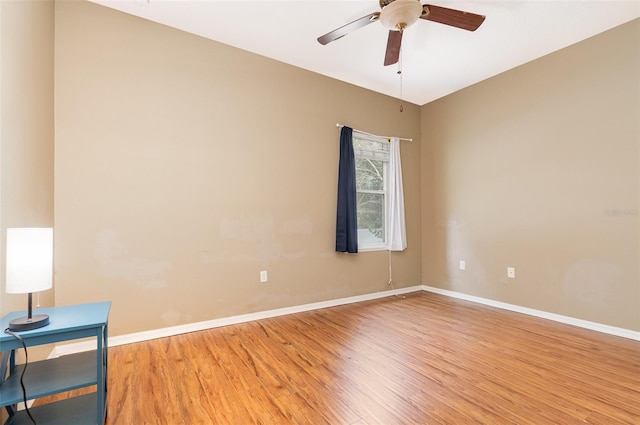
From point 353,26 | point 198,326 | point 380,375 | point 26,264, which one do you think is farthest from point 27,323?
point 353,26

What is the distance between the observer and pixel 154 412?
5.53ft

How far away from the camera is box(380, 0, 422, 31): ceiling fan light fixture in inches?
79.7

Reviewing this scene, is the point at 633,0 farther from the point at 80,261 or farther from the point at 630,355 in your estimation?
the point at 80,261

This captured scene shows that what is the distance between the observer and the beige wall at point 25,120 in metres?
1.57

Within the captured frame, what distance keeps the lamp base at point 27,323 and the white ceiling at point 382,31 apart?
2.49 meters

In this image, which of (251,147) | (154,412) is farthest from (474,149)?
(154,412)

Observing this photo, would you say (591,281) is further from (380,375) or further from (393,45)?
(393,45)

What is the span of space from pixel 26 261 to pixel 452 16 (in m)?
2.88

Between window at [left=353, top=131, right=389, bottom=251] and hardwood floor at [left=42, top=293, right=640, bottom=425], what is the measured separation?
4.43ft

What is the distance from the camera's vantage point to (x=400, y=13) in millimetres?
2086

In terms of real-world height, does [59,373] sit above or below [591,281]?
below

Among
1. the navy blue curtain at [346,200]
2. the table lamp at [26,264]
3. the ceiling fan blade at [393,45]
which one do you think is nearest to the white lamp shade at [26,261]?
the table lamp at [26,264]

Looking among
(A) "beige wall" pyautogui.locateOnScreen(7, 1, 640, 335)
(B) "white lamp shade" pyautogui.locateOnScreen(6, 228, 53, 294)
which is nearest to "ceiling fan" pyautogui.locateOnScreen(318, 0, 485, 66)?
(A) "beige wall" pyautogui.locateOnScreen(7, 1, 640, 335)

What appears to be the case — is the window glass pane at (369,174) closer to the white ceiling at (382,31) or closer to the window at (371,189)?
the window at (371,189)
